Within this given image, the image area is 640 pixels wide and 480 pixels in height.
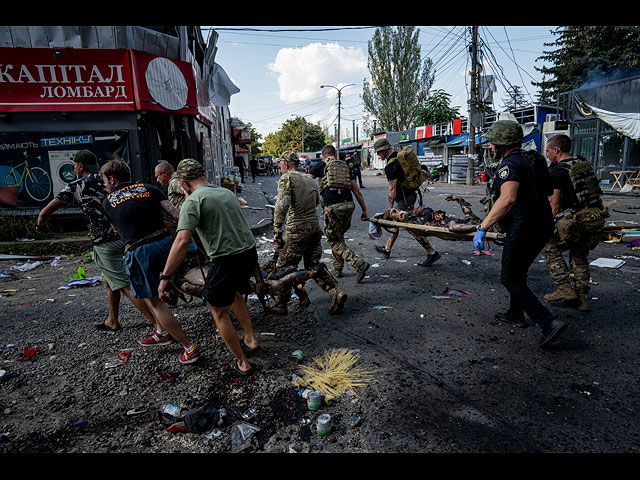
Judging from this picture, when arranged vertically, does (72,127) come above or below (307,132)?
below

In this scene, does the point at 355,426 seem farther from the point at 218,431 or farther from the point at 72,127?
the point at 72,127

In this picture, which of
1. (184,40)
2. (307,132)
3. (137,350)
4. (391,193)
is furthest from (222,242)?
(307,132)

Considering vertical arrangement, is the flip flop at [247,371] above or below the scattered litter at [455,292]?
below

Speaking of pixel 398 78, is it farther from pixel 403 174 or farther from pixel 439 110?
pixel 403 174

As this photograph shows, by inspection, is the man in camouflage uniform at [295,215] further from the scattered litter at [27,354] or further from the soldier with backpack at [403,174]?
the scattered litter at [27,354]

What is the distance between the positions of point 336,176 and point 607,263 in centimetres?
438

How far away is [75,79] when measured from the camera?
7801mm

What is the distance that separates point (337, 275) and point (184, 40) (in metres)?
8.46

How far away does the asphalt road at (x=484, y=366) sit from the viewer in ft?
7.57

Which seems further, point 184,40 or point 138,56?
point 184,40

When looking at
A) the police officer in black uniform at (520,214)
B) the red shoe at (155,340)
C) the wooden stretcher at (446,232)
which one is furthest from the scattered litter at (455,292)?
the red shoe at (155,340)

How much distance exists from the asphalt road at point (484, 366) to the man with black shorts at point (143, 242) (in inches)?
55.5

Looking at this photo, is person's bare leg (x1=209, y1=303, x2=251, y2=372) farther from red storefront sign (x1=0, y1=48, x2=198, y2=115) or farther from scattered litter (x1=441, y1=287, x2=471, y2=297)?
red storefront sign (x1=0, y1=48, x2=198, y2=115)

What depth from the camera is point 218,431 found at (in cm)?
245
